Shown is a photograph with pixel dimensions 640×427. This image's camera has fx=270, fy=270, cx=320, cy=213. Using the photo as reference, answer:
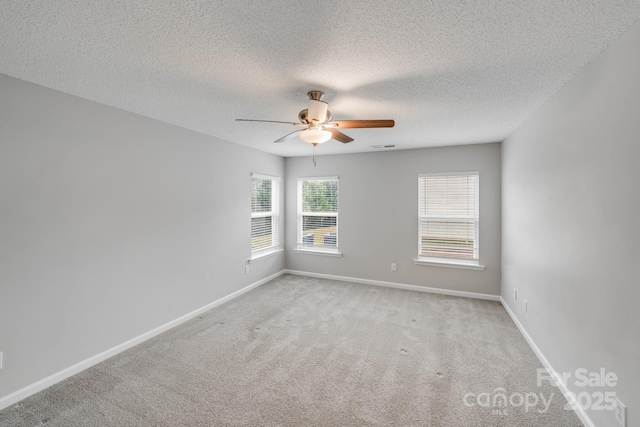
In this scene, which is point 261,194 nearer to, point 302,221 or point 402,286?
point 302,221

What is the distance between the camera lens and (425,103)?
2.51m

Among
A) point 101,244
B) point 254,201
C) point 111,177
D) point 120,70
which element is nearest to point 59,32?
point 120,70

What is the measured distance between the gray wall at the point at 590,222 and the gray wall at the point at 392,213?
1298mm

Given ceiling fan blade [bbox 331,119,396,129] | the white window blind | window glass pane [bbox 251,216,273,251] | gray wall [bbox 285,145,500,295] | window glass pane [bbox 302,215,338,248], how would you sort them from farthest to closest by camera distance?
1. window glass pane [bbox 302,215,338,248]
2. window glass pane [bbox 251,216,273,251]
3. the white window blind
4. gray wall [bbox 285,145,500,295]
5. ceiling fan blade [bbox 331,119,396,129]

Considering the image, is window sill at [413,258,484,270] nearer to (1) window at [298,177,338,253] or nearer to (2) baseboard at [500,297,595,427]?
(2) baseboard at [500,297,595,427]

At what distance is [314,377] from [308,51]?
2453mm

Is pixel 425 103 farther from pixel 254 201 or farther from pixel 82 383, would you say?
pixel 82 383

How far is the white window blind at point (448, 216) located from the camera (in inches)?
169

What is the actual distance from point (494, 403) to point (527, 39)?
243 centimetres

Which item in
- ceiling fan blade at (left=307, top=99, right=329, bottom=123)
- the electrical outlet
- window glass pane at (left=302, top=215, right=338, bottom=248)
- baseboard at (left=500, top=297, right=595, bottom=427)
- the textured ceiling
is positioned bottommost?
baseboard at (left=500, top=297, right=595, bottom=427)

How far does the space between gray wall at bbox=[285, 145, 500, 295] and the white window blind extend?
0.36 ft

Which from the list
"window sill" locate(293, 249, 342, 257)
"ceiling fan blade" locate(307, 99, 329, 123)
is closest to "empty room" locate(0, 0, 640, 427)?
"ceiling fan blade" locate(307, 99, 329, 123)

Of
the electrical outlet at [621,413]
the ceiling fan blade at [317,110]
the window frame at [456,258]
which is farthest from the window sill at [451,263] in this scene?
the ceiling fan blade at [317,110]

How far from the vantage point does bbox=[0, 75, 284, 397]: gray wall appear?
203 cm
